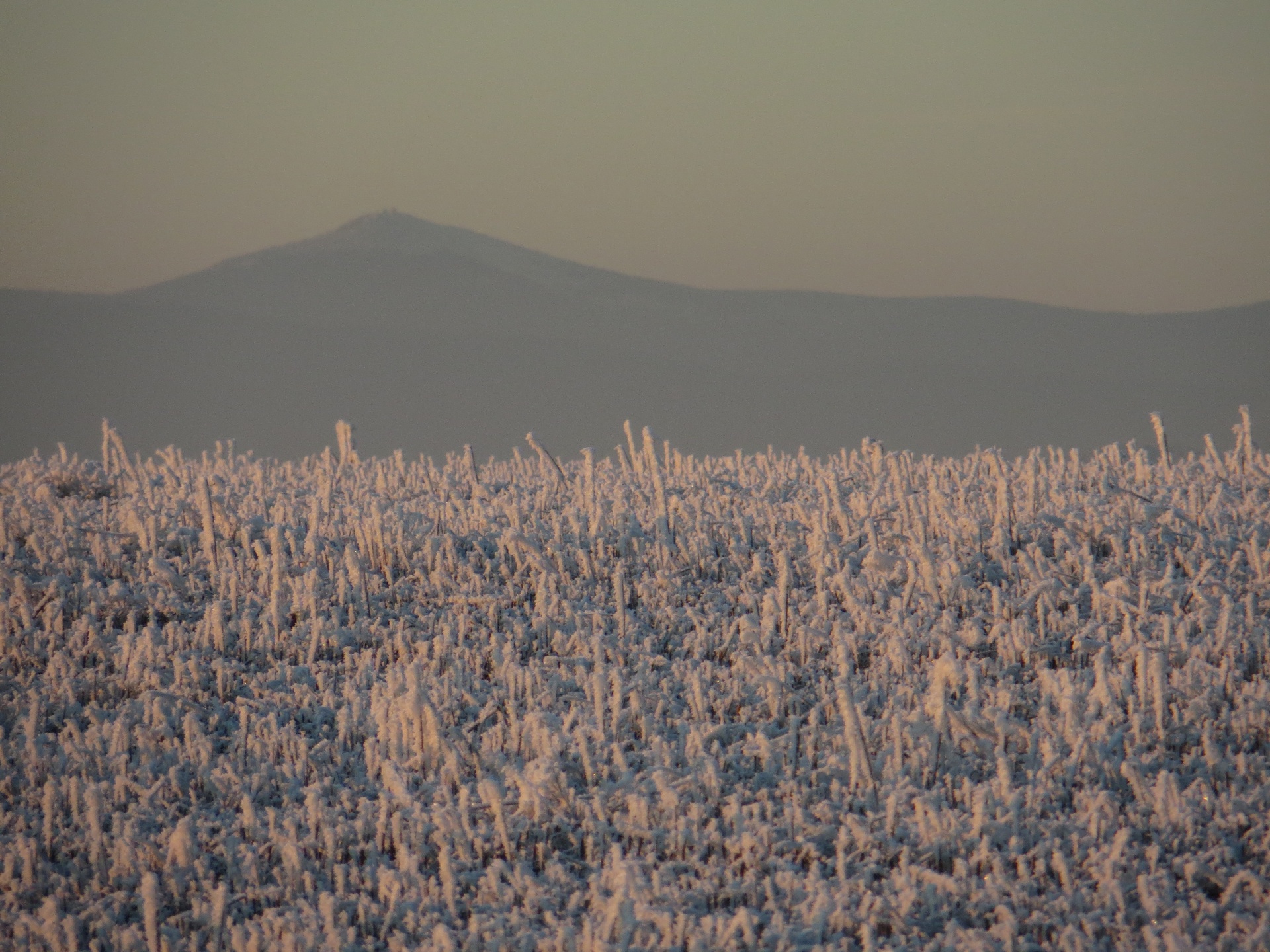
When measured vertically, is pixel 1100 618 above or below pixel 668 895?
above

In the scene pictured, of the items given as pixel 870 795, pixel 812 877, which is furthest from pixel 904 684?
pixel 812 877

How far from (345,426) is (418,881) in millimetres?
8495

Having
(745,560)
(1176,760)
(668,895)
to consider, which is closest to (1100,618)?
(1176,760)

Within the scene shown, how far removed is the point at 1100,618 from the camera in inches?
286

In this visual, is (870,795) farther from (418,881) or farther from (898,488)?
(898,488)

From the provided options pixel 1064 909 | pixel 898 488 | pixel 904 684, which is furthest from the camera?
pixel 898 488

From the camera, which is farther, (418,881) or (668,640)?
(668,640)

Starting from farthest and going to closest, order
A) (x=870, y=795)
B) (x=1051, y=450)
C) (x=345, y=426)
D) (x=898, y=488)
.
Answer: (x=345, y=426) < (x=1051, y=450) < (x=898, y=488) < (x=870, y=795)

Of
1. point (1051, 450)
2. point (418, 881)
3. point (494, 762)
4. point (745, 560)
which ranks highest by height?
point (1051, 450)

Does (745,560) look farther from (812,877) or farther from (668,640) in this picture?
(812,877)

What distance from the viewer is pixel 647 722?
20.3 feet

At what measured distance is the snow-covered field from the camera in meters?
4.93

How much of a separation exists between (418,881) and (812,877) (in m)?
1.74

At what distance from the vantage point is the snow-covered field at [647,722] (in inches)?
194
